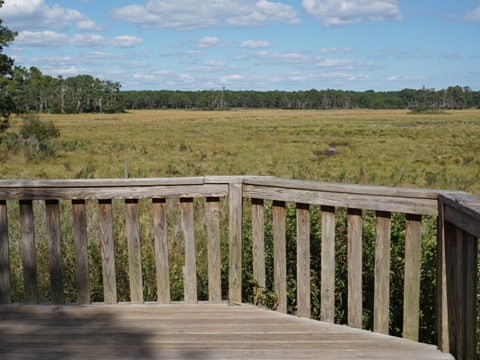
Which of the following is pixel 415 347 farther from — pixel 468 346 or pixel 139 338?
pixel 139 338

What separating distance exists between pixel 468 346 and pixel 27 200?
2838 millimetres

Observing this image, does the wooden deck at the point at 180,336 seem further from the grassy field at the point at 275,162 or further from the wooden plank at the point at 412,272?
the grassy field at the point at 275,162

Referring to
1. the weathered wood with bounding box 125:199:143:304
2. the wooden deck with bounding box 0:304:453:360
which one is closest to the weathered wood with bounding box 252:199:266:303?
the wooden deck with bounding box 0:304:453:360

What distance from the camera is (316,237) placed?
16.4 feet

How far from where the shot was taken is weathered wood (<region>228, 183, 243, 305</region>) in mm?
3918

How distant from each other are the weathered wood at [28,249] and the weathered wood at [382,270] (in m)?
2.25

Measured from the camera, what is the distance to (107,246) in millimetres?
3893

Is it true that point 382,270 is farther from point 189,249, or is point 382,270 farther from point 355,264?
point 189,249

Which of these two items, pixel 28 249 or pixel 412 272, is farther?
pixel 28 249

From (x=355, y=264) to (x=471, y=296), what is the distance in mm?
760

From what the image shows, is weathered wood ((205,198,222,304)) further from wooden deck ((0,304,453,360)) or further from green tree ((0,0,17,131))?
green tree ((0,0,17,131))

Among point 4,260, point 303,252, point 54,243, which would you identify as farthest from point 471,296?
point 4,260

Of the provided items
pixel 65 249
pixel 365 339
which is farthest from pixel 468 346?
pixel 65 249

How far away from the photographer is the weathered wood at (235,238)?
12.9 ft
